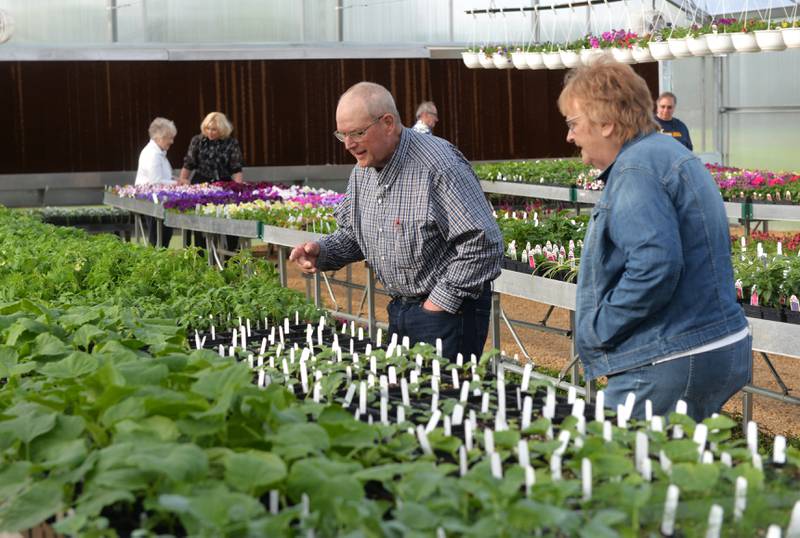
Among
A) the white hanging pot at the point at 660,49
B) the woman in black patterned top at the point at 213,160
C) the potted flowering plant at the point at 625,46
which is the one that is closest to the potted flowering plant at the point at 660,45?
the white hanging pot at the point at 660,49

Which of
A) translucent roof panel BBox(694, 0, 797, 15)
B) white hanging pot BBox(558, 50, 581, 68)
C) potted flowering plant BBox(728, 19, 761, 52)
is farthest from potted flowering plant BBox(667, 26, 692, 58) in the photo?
translucent roof panel BBox(694, 0, 797, 15)

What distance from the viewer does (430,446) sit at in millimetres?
2012

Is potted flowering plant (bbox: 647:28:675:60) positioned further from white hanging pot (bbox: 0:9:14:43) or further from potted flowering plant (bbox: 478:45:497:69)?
white hanging pot (bbox: 0:9:14:43)

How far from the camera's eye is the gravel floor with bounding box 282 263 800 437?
6031 mm

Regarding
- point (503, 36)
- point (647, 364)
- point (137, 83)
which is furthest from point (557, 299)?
point (503, 36)

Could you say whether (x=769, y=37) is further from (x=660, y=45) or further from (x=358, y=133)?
(x=358, y=133)

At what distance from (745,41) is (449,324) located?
5172 mm

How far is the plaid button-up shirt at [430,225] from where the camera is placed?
368 centimetres

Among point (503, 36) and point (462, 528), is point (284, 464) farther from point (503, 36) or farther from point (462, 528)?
point (503, 36)

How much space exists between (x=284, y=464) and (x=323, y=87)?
562 inches

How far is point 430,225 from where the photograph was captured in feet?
12.2

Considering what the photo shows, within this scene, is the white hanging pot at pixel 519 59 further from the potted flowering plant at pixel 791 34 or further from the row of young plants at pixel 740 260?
the row of young plants at pixel 740 260

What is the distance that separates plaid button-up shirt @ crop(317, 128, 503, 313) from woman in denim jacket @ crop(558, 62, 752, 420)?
2.80ft

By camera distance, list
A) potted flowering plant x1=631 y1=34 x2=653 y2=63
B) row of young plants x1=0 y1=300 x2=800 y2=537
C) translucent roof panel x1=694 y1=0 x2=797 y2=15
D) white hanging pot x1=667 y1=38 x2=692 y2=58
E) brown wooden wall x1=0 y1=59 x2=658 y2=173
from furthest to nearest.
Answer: brown wooden wall x1=0 y1=59 x2=658 y2=173 → translucent roof panel x1=694 y1=0 x2=797 y2=15 → potted flowering plant x1=631 y1=34 x2=653 y2=63 → white hanging pot x1=667 y1=38 x2=692 y2=58 → row of young plants x1=0 y1=300 x2=800 y2=537
